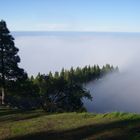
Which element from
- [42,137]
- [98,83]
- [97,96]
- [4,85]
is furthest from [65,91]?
[98,83]

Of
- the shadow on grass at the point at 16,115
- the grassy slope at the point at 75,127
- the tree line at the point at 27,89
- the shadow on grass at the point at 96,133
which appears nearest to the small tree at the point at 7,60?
the tree line at the point at 27,89

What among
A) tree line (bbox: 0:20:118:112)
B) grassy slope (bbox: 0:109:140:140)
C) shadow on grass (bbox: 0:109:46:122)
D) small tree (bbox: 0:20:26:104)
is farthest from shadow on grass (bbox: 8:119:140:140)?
small tree (bbox: 0:20:26:104)

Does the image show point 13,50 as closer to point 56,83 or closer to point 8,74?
point 8,74

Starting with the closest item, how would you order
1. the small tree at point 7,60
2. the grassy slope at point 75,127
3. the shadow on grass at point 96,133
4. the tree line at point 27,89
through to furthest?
1. the shadow on grass at point 96,133
2. the grassy slope at point 75,127
3. the small tree at point 7,60
4. the tree line at point 27,89

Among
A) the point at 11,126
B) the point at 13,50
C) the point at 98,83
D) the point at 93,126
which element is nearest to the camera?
the point at 93,126

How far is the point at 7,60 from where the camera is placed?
50.2 m

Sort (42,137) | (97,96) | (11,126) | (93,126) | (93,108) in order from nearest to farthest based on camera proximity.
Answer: (42,137)
(93,126)
(11,126)
(93,108)
(97,96)

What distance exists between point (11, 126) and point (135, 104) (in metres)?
99.8

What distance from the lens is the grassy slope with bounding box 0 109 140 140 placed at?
79.6 ft

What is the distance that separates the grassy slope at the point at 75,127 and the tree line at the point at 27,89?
587 inches

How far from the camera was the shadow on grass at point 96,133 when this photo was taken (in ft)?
77.5

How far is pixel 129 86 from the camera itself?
180875mm

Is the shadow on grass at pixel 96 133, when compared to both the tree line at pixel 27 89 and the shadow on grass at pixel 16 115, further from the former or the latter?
the tree line at pixel 27 89

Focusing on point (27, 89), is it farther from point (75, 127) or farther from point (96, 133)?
point (96, 133)
